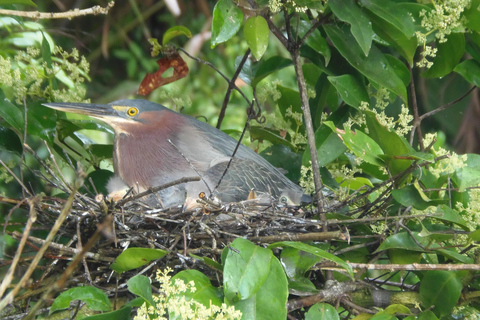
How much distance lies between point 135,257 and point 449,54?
112 cm

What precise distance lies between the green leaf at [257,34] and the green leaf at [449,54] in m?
0.59

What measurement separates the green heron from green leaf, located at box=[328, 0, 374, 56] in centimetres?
71

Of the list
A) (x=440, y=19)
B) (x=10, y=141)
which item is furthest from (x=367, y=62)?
(x=10, y=141)

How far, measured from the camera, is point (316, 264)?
1427 mm

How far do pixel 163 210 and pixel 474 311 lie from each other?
2.89 feet

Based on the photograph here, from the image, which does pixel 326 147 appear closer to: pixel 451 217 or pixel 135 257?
pixel 451 217

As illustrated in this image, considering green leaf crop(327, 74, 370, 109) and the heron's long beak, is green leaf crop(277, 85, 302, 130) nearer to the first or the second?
green leaf crop(327, 74, 370, 109)

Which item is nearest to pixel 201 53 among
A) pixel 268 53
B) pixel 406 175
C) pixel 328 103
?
pixel 268 53

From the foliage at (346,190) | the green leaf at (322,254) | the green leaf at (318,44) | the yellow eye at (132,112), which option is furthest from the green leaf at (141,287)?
the yellow eye at (132,112)

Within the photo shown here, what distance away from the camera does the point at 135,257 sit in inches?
51.3

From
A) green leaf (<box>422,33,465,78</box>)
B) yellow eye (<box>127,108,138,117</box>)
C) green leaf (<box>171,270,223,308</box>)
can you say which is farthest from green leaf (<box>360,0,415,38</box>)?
yellow eye (<box>127,108,138,117</box>)

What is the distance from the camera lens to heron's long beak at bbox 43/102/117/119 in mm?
1767

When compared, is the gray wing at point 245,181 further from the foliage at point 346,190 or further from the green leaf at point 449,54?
the green leaf at point 449,54

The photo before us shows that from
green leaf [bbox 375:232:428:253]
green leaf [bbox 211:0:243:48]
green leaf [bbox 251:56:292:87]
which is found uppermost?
green leaf [bbox 211:0:243:48]
